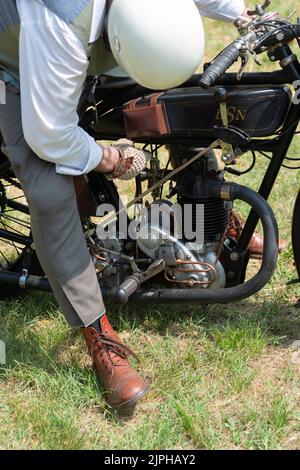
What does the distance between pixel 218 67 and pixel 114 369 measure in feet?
4.20

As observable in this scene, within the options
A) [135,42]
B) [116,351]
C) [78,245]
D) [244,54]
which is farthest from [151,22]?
[116,351]

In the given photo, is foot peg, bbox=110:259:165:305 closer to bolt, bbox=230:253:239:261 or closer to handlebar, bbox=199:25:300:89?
bolt, bbox=230:253:239:261

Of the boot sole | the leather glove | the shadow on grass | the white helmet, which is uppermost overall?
the white helmet

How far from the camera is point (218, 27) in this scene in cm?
781

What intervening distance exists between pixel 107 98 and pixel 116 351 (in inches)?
43.4

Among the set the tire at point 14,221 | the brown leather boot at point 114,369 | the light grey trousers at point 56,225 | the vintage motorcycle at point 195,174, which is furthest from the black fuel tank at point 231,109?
the brown leather boot at point 114,369

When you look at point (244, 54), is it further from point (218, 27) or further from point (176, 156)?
point (218, 27)

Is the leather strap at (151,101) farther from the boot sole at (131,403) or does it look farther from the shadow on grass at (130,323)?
the boot sole at (131,403)

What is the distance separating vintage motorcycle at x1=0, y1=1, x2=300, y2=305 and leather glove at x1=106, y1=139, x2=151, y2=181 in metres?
0.10

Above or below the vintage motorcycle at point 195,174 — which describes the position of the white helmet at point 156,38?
above

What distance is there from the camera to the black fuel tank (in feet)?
9.17

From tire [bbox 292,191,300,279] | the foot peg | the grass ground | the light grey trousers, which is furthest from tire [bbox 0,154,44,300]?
tire [bbox 292,191,300,279]

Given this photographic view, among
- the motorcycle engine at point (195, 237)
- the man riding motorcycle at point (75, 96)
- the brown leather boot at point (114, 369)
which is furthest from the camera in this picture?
the motorcycle engine at point (195, 237)

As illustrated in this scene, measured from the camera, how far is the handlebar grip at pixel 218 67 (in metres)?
2.63
